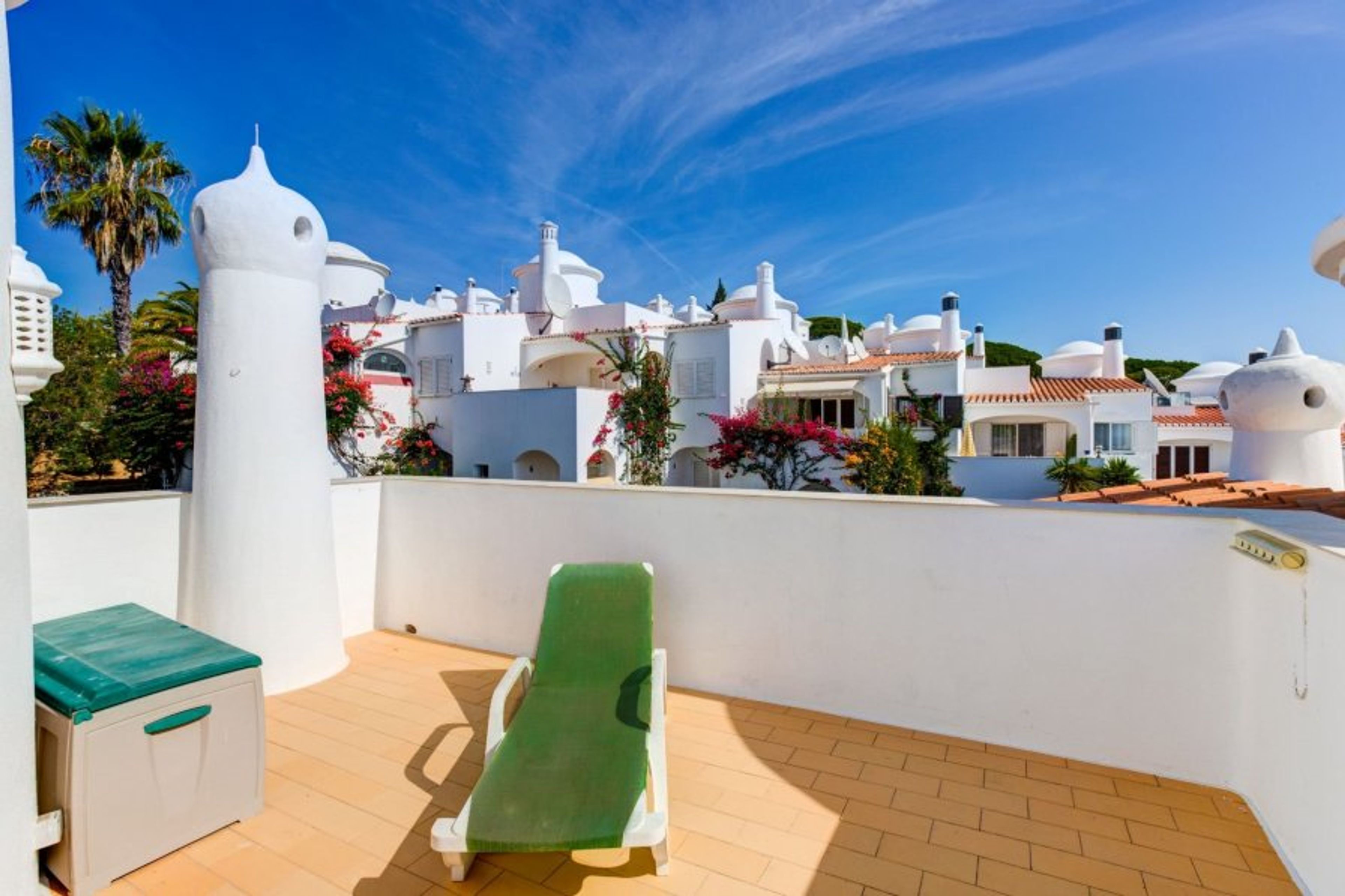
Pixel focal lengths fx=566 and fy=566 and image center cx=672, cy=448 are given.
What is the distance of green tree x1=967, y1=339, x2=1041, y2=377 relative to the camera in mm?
56688

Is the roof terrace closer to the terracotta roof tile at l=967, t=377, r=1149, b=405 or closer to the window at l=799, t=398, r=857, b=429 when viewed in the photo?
the window at l=799, t=398, r=857, b=429

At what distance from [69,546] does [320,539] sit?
2064 mm

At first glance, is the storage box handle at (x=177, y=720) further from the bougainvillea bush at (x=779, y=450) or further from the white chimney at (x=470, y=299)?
the white chimney at (x=470, y=299)

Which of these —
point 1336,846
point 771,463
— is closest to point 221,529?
point 1336,846

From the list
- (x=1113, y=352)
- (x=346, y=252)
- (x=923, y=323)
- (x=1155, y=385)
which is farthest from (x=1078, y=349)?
(x=346, y=252)

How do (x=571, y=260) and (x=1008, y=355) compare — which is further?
(x=1008, y=355)

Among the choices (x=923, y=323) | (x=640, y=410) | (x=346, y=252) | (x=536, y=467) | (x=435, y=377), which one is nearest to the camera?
(x=640, y=410)

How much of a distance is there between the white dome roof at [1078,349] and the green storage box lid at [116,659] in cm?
4767

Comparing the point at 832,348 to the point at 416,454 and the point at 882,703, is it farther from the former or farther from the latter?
the point at 882,703

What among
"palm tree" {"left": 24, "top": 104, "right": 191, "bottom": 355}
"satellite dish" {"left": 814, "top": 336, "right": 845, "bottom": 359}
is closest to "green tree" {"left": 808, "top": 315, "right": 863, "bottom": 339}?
"satellite dish" {"left": 814, "top": 336, "right": 845, "bottom": 359}

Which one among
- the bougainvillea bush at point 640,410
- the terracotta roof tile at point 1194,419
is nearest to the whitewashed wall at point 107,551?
the bougainvillea bush at point 640,410

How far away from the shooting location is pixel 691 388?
86.3 ft

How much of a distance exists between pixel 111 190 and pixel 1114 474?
4175 centimetres

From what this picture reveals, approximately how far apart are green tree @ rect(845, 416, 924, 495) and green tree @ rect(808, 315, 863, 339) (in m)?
40.8
